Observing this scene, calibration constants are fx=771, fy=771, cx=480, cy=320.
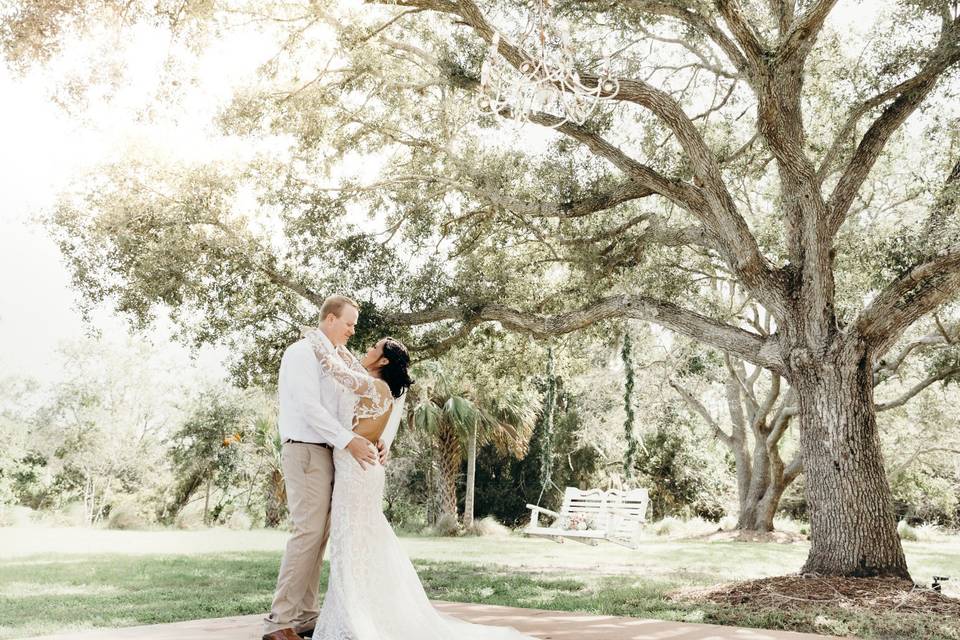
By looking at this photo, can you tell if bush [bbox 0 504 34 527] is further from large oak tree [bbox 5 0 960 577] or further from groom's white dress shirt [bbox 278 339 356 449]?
groom's white dress shirt [bbox 278 339 356 449]

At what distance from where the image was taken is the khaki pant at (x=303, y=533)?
13.1 ft

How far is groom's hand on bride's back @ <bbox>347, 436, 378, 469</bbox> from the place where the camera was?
406 cm

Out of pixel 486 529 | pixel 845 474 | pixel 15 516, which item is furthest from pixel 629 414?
pixel 15 516

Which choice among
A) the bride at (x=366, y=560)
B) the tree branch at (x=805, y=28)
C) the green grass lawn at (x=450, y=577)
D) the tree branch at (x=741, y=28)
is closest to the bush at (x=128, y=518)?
the green grass lawn at (x=450, y=577)

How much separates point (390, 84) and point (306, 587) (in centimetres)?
798

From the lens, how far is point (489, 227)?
38.4ft

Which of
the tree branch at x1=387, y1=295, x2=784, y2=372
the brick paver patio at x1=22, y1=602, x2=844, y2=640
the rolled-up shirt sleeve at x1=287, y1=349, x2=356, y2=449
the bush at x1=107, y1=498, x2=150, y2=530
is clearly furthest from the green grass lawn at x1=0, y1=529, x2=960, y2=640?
the bush at x1=107, y1=498, x2=150, y2=530

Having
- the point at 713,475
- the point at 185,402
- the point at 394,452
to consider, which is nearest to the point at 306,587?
the point at 394,452

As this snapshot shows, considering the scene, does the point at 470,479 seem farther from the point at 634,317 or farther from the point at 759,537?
the point at 634,317

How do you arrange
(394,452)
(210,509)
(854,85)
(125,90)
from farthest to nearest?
(210,509) < (394,452) < (854,85) < (125,90)

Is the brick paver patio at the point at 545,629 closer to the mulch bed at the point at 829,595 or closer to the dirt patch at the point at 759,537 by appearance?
the mulch bed at the point at 829,595

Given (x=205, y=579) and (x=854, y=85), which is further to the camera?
(x=854, y=85)

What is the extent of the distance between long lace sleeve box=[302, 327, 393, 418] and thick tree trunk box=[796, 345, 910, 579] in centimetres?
558

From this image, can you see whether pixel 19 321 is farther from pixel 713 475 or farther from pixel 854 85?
pixel 854 85
